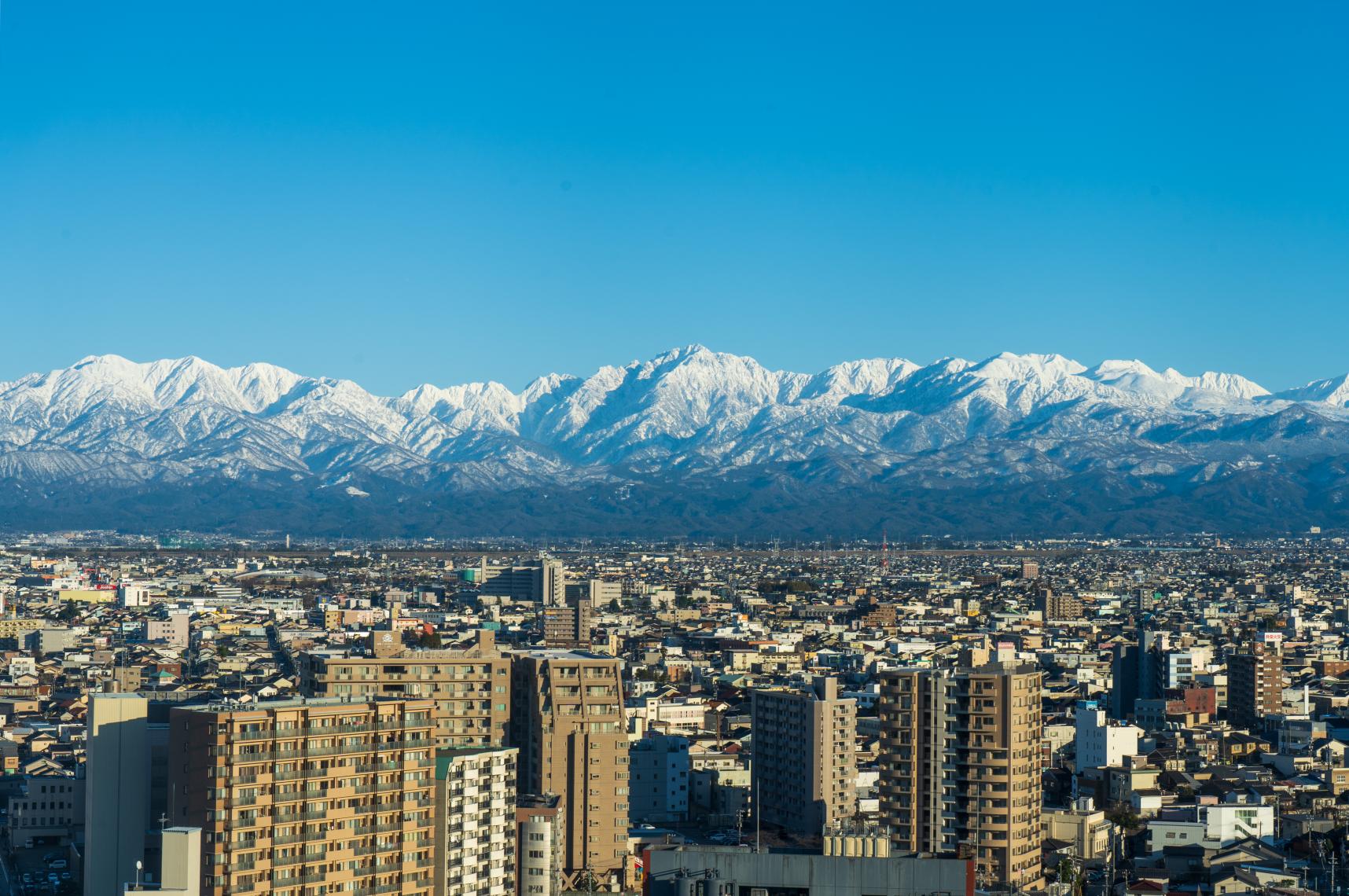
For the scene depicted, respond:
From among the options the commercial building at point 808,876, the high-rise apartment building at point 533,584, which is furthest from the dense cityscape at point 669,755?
the high-rise apartment building at point 533,584

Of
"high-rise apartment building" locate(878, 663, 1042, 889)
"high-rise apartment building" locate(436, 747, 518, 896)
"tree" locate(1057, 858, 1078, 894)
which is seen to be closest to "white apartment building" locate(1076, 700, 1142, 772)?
"tree" locate(1057, 858, 1078, 894)

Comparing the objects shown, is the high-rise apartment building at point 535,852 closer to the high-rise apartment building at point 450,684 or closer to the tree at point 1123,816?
the high-rise apartment building at point 450,684

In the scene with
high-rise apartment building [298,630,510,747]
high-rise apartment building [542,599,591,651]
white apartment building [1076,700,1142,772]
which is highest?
high-rise apartment building [298,630,510,747]

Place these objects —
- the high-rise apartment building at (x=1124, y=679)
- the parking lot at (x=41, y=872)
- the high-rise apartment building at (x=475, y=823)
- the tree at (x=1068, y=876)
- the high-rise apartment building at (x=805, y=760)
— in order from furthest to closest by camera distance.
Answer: the high-rise apartment building at (x=1124, y=679) → the high-rise apartment building at (x=805, y=760) → the parking lot at (x=41, y=872) → the tree at (x=1068, y=876) → the high-rise apartment building at (x=475, y=823)

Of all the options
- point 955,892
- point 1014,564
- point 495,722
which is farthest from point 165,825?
point 1014,564

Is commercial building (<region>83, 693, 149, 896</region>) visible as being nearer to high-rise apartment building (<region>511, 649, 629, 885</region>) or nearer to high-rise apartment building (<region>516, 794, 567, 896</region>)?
high-rise apartment building (<region>516, 794, 567, 896</region>)

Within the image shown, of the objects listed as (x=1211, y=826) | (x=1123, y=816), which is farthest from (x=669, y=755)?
(x=1211, y=826)
